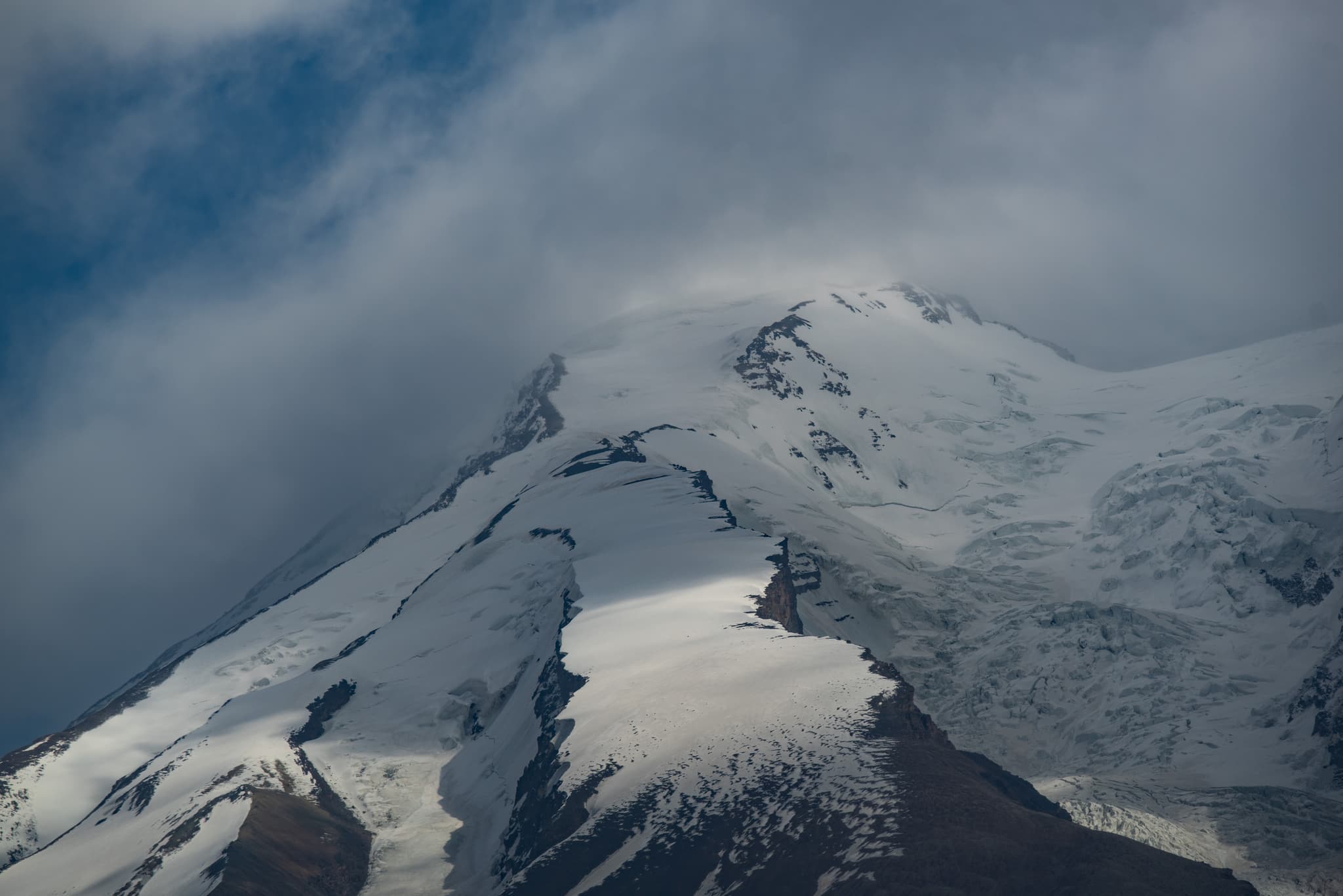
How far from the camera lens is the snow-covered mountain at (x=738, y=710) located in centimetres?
6956

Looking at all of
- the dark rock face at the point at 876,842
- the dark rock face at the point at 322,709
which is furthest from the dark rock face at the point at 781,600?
the dark rock face at the point at 322,709

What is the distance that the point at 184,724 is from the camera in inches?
5546

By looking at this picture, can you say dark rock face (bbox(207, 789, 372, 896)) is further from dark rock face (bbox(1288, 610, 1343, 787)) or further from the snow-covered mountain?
dark rock face (bbox(1288, 610, 1343, 787))

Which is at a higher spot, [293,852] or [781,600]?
[781,600]

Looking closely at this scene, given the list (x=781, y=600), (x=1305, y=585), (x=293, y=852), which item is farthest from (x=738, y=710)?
(x=1305, y=585)

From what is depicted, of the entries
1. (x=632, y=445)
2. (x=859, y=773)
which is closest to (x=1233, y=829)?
(x=859, y=773)

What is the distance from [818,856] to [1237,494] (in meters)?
135

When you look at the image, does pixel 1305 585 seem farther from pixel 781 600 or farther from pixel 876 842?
pixel 876 842

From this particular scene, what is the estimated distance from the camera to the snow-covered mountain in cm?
6956

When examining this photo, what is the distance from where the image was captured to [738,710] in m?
82.9

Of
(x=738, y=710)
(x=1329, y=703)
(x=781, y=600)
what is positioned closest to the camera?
(x=738, y=710)

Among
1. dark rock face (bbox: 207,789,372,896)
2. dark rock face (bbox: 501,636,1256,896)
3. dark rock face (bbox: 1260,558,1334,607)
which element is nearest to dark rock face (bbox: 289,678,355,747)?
dark rock face (bbox: 207,789,372,896)

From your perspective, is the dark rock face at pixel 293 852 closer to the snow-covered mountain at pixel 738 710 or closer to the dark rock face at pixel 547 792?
the snow-covered mountain at pixel 738 710

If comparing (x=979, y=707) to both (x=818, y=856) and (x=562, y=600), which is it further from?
(x=818, y=856)
